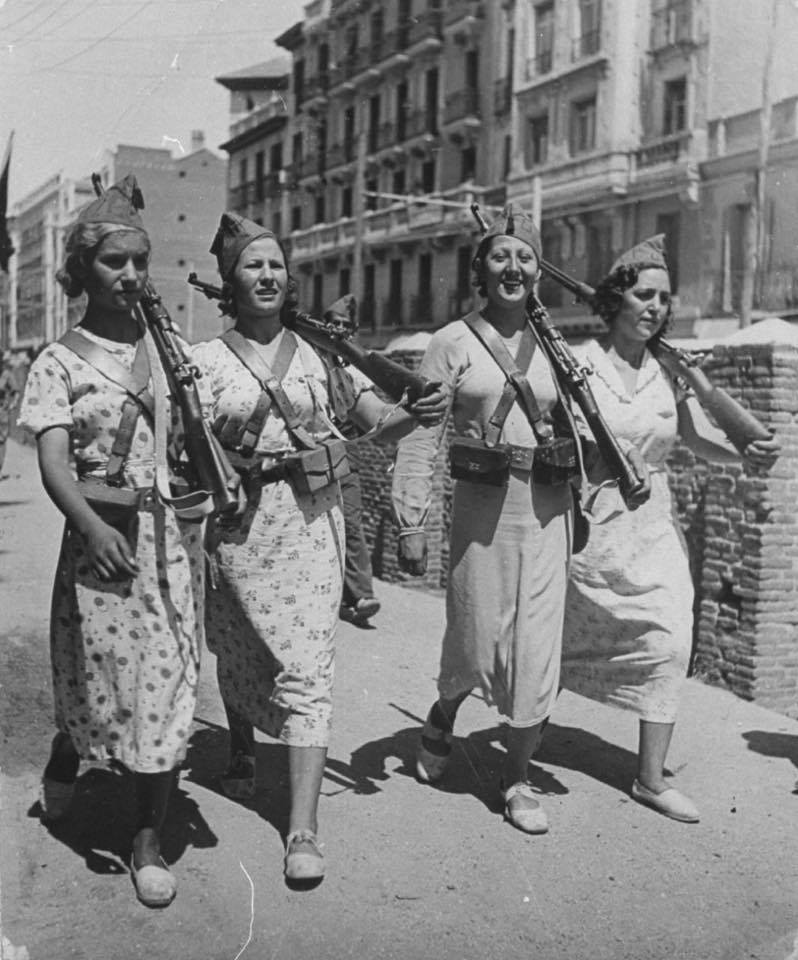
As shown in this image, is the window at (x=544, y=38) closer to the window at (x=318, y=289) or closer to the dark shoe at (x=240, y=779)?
the window at (x=318, y=289)

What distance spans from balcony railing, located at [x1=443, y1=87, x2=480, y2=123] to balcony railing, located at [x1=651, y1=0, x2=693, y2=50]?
18.5ft

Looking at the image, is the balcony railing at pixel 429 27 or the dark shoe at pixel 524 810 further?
the balcony railing at pixel 429 27

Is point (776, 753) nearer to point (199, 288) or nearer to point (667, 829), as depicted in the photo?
point (667, 829)

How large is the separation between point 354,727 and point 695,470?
9.28 ft

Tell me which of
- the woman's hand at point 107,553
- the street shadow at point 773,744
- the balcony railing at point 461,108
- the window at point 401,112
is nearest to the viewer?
the woman's hand at point 107,553

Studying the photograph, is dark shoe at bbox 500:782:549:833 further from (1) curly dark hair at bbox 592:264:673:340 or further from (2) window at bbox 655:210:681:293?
(2) window at bbox 655:210:681:293

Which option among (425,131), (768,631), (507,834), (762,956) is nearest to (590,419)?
(507,834)

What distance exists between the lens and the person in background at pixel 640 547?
4602mm

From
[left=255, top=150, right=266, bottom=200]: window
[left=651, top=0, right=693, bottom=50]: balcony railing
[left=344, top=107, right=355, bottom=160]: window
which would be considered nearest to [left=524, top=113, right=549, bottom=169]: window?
[left=651, top=0, right=693, bottom=50]: balcony railing

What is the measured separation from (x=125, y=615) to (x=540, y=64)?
92.7 feet

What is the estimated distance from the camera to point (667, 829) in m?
4.38

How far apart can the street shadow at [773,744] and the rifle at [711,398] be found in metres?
1.57

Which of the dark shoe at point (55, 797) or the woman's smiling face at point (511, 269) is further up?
the woman's smiling face at point (511, 269)

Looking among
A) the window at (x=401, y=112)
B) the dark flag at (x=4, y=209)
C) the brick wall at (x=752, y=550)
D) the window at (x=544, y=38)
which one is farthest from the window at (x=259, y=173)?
the window at (x=544, y=38)
